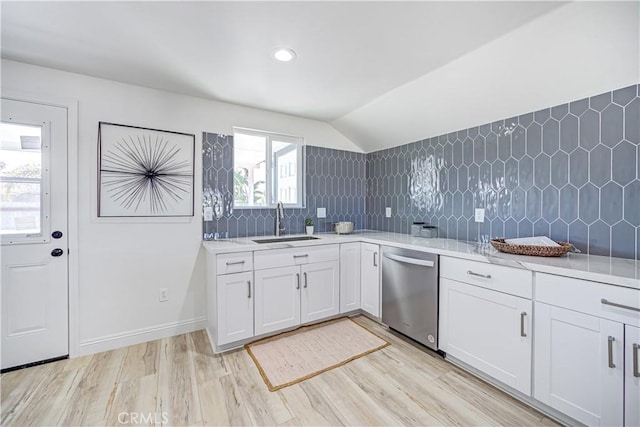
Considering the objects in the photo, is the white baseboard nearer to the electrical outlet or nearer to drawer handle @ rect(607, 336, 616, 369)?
the electrical outlet

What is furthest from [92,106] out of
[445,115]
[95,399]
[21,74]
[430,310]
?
[430,310]

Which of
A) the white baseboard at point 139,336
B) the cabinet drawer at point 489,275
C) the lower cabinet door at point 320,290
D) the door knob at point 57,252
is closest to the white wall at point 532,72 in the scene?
the cabinet drawer at point 489,275

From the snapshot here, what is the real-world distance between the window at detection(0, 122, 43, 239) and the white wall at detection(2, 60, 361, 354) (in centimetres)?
23

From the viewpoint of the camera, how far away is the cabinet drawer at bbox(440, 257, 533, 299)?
5.14 feet

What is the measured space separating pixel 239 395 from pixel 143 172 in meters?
1.92

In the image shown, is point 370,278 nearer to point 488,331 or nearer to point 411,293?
point 411,293

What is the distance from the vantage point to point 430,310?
2.10 meters

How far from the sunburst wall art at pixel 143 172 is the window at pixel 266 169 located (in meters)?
0.48

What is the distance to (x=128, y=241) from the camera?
2279 millimetres

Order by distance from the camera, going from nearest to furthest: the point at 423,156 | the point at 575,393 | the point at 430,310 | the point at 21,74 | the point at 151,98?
the point at 575,393 < the point at 21,74 < the point at 430,310 < the point at 151,98 < the point at 423,156

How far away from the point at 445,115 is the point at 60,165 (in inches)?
125

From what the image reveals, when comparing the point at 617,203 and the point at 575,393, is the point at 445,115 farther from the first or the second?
the point at 575,393

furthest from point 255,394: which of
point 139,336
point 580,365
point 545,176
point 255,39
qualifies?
point 545,176

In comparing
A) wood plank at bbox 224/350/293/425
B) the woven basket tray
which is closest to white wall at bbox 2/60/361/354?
wood plank at bbox 224/350/293/425
